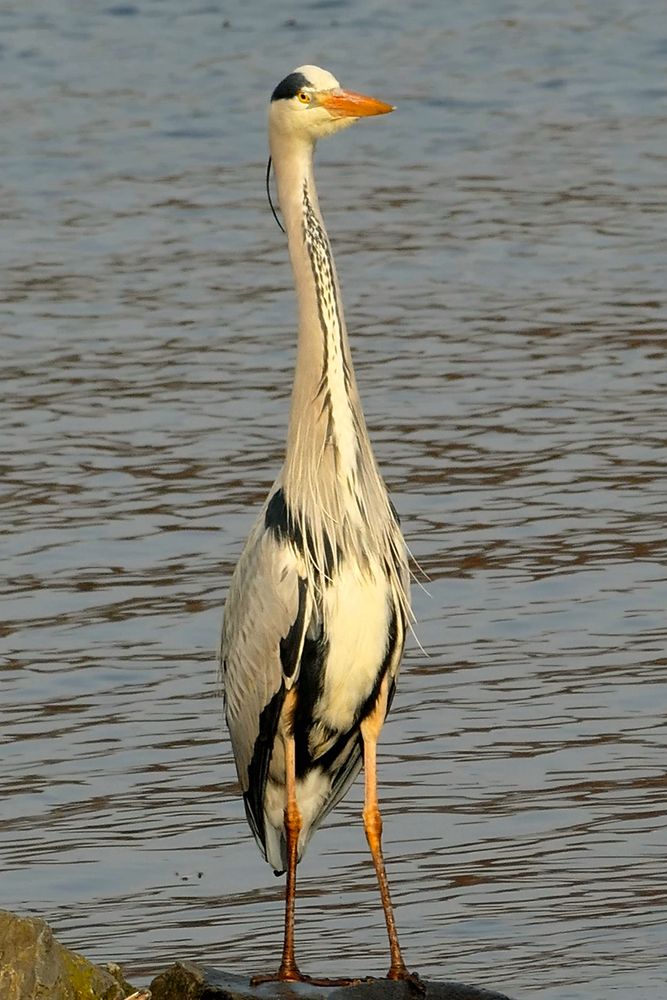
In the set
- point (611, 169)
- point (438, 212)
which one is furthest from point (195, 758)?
point (611, 169)

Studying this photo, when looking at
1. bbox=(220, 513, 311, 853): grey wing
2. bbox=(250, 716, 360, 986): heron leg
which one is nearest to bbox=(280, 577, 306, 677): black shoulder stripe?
bbox=(220, 513, 311, 853): grey wing

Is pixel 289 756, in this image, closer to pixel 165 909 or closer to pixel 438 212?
pixel 165 909

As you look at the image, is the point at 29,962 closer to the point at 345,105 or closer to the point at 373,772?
the point at 373,772

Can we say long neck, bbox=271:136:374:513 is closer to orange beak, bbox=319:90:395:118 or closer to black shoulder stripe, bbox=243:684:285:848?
orange beak, bbox=319:90:395:118

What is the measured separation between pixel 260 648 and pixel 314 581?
0.90 ft

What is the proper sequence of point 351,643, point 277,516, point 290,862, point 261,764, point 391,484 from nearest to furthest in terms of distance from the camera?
point 351,643, point 290,862, point 277,516, point 261,764, point 391,484

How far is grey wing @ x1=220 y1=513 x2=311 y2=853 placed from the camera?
6.43 metres

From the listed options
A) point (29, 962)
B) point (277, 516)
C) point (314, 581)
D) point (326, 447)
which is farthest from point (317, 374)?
point (29, 962)

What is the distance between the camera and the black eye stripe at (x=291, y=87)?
21.9 ft

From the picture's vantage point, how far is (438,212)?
1534 cm

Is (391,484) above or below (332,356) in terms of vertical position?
below

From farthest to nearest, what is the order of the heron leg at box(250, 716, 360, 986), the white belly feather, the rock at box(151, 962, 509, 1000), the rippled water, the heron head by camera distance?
the rippled water, the heron head, the white belly feather, the heron leg at box(250, 716, 360, 986), the rock at box(151, 962, 509, 1000)

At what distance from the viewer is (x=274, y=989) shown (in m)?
6.01

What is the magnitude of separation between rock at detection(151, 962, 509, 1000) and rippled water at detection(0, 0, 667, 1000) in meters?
0.56
